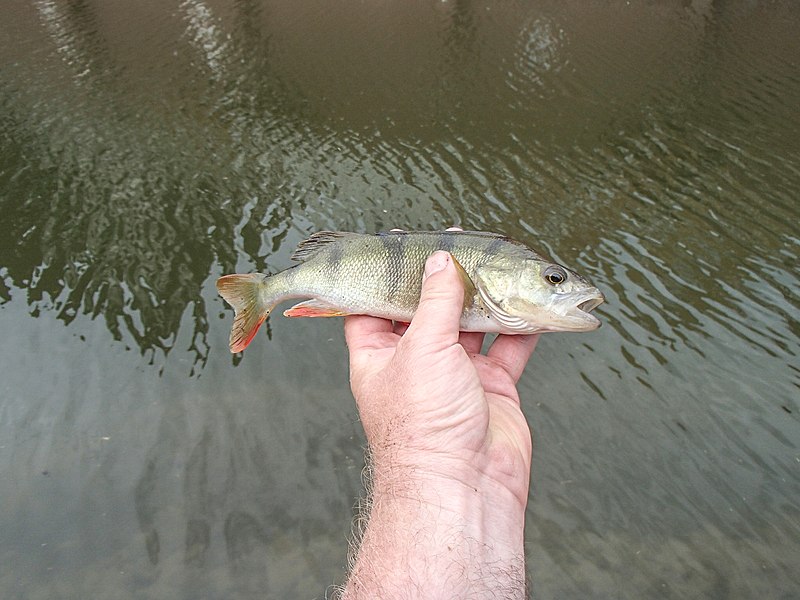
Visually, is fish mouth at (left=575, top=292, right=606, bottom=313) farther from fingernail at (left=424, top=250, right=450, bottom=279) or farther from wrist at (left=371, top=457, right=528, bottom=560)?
wrist at (left=371, top=457, right=528, bottom=560)

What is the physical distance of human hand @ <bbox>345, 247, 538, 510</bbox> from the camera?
11.7 ft

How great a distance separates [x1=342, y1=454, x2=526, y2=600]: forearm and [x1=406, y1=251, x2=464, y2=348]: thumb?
84cm

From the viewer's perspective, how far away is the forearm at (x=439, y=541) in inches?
119

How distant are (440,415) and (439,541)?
740 millimetres

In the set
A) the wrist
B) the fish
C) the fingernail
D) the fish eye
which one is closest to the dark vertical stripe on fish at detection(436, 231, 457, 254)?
the fish

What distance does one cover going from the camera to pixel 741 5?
3338cm

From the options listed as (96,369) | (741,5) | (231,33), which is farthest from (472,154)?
(741,5)

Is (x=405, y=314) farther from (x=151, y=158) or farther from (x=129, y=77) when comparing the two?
(x=129, y=77)

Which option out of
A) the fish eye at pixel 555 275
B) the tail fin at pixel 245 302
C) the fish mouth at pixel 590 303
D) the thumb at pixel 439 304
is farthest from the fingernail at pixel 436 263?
the tail fin at pixel 245 302

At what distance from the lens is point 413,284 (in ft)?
14.9

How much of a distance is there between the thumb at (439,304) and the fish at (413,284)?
0.14 metres

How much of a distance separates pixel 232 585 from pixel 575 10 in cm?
3180

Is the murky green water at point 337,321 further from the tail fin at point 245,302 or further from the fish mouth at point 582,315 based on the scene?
the fish mouth at point 582,315

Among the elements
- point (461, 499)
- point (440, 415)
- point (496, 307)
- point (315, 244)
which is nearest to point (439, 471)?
point (461, 499)
